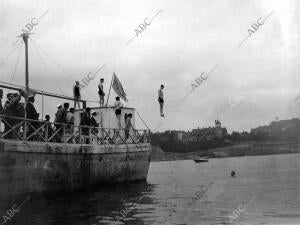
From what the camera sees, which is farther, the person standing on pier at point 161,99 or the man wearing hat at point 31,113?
the person standing on pier at point 161,99

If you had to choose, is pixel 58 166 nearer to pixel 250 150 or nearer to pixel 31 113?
pixel 31 113

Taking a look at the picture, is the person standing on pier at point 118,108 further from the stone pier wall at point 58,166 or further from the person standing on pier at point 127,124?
the stone pier wall at point 58,166

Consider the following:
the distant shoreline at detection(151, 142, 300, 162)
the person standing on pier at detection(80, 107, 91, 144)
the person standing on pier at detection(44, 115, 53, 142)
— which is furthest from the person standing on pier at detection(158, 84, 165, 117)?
the distant shoreline at detection(151, 142, 300, 162)

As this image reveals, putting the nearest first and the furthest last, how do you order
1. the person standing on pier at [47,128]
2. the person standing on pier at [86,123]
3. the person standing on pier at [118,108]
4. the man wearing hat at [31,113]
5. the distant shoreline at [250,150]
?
the person standing on pier at [47,128]
the man wearing hat at [31,113]
the person standing on pier at [86,123]
the person standing on pier at [118,108]
the distant shoreline at [250,150]

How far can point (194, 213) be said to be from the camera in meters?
14.2

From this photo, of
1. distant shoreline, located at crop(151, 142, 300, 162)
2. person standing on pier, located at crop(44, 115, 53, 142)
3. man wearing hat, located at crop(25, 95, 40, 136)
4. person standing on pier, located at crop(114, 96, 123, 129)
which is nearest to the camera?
person standing on pier, located at crop(44, 115, 53, 142)

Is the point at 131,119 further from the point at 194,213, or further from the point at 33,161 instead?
the point at 194,213

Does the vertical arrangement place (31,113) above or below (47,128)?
above

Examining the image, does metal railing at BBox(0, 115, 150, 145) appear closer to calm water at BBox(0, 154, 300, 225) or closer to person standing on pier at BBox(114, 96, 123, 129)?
person standing on pier at BBox(114, 96, 123, 129)

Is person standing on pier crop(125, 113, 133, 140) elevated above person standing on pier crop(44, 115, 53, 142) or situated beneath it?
elevated above

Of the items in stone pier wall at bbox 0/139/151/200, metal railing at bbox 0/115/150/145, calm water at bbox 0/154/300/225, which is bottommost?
calm water at bbox 0/154/300/225

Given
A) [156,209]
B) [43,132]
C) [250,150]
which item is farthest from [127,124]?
[250,150]

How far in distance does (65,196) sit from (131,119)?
907 cm

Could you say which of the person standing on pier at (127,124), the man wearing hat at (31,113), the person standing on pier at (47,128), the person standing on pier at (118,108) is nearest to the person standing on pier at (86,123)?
the person standing on pier at (47,128)
